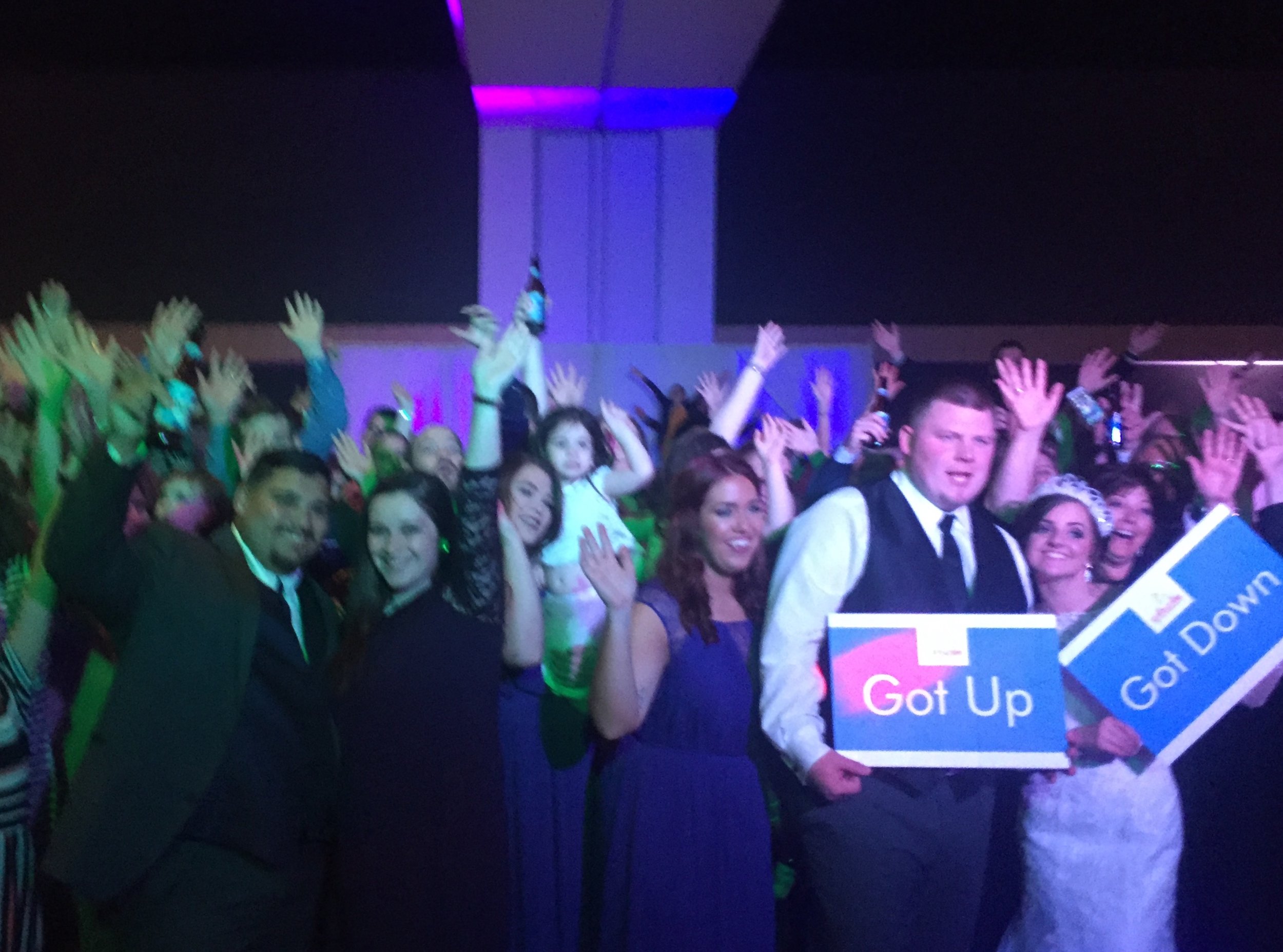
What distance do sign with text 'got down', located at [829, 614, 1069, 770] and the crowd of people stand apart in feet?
0.20

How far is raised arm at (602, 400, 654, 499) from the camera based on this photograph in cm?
264

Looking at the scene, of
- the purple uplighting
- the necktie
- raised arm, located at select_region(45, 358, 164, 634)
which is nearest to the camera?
raised arm, located at select_region(45, 358, 164, 634)

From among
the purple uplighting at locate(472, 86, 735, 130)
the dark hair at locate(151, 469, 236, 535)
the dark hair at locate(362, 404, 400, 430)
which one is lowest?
the dark hair at locate(151, 469, 236, 535)

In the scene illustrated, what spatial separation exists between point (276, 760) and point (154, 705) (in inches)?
11.6

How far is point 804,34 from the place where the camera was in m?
4.10

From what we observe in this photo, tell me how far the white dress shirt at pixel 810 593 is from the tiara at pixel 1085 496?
0.28 meters

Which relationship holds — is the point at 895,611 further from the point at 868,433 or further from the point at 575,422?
the point at 575,422

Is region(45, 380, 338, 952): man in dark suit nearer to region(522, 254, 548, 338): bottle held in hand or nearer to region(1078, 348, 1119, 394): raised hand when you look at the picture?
region(522, 254, 548, 338): bottle held in hand

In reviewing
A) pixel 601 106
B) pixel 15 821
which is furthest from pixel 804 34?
pixel 15 821

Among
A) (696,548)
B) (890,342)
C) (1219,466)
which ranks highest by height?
(890,342)

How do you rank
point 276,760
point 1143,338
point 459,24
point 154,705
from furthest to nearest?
point 459,24
point 1143,338
point 276,760
point 154,705

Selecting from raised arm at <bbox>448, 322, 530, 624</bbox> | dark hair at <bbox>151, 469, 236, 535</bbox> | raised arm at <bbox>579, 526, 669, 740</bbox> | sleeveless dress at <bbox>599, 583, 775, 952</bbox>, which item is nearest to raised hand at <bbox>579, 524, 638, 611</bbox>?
raised arm at <bbox>579, 526, 669, 740</bbox>

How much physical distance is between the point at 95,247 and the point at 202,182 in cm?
51

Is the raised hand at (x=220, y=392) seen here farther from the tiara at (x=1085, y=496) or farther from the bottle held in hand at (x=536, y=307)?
the tiara at (x=1085, y=496)
